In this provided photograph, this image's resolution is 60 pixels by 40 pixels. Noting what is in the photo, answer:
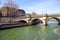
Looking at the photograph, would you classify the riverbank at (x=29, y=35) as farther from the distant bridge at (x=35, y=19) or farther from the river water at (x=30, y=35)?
the distant bridge at (x=35, y=19)

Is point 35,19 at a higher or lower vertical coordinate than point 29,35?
higher

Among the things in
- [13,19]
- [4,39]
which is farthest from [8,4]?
[4,39]

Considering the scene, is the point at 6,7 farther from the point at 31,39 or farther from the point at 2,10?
the point at 31,39

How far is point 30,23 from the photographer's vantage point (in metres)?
50.8

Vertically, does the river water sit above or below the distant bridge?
below

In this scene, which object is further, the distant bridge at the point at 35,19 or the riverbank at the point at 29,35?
the distant bridge at the point at 35,19

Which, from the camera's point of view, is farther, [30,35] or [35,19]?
[35,19]

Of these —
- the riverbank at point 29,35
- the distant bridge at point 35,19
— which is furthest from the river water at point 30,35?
the distant bridge at point 35,19

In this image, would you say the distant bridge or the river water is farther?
the distant bridge

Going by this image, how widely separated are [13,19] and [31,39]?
33633mm

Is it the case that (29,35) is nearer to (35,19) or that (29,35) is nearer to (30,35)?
(30,35)

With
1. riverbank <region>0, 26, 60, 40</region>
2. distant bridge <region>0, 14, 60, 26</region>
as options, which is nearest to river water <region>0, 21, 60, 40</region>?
riverbank <region>0, 26, 60, 40</region>

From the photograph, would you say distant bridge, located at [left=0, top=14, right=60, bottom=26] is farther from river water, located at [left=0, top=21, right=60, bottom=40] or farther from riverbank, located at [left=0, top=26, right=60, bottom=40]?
riverbank, located at [left=0, top=26, right=60, bottom=40]

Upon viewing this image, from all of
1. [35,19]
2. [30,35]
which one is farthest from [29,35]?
[35,19]
